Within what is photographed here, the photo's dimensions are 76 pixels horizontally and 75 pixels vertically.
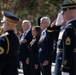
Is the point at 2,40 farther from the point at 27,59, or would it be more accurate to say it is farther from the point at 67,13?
the point at 27,59

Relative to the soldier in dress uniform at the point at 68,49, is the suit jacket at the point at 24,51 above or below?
below

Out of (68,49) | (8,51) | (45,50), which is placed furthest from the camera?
(45,50)

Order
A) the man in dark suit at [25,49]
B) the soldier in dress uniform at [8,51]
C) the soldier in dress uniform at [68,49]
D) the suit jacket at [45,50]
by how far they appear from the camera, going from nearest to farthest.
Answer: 1. the soldier in dress uniform at [68,49]
2. the soldier in dress uniform at [8,51]
3. the suit jacket at [45,50]
4. the man in dark suit at [25,49]

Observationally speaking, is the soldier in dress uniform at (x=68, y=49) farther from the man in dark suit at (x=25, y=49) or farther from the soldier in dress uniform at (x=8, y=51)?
the man in dark suit at (x=25, y=49)

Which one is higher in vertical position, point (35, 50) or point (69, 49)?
point (69, 49)

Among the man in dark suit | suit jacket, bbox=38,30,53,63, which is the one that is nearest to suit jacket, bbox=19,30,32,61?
the man in dark suit

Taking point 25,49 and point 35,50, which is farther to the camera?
point 25,49

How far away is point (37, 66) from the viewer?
807cm

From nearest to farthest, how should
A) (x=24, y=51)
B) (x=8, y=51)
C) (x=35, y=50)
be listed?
(x=8, y=51) < (x=35, y=50) < (x=24, y=51)

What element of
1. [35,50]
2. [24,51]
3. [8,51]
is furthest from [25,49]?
[8,51]

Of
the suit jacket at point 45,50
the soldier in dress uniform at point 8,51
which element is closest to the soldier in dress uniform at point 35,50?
the suit jacket at point 45,50

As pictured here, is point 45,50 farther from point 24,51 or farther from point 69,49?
point 69,49

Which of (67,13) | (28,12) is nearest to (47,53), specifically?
(67,13)

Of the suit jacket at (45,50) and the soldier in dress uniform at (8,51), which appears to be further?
the suit jacket at (45,50)
